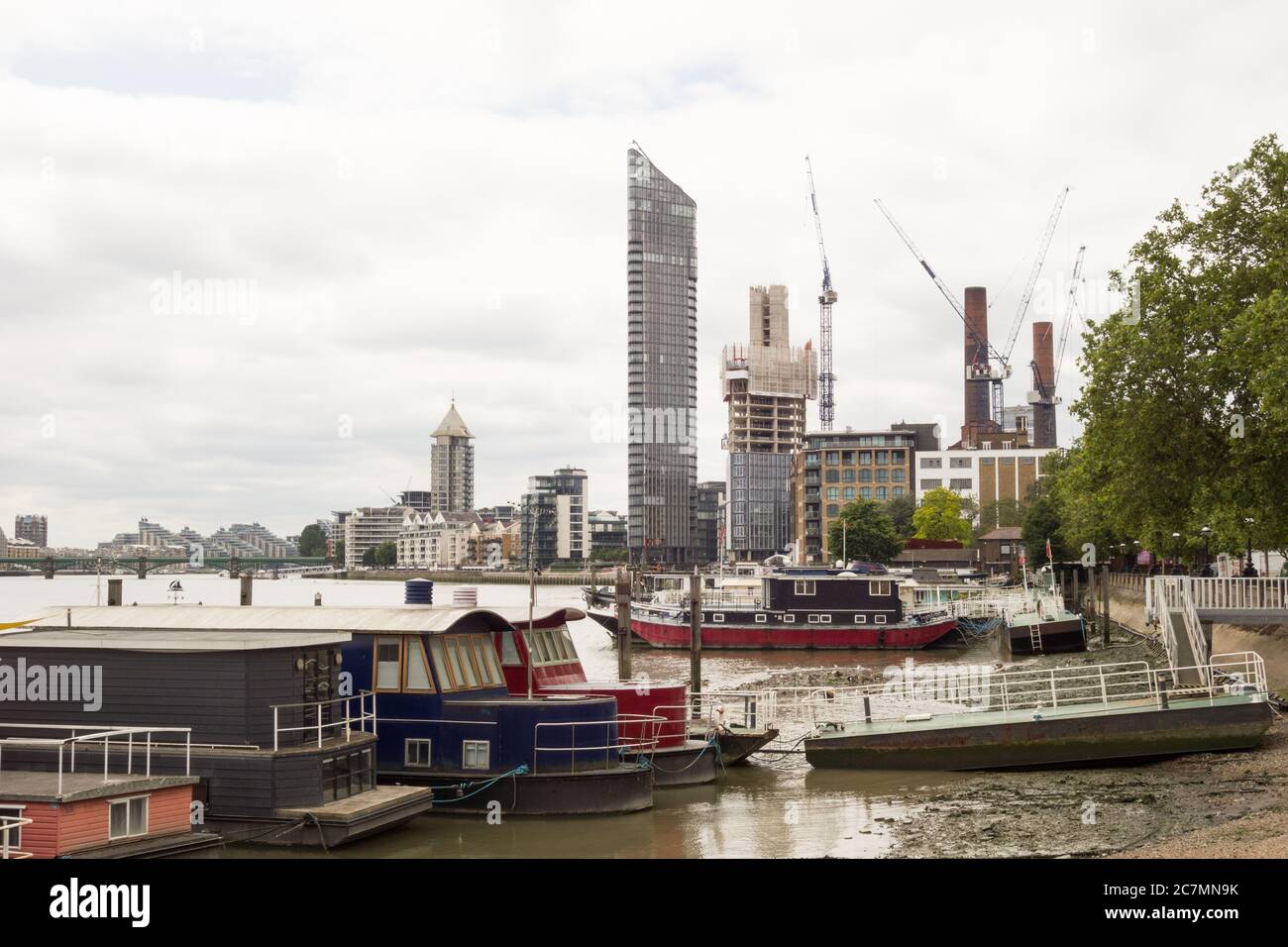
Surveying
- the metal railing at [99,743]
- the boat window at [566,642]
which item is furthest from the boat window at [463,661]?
the metal railing at [99,743]

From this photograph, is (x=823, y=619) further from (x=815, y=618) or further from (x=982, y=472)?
(x=982, y=472)

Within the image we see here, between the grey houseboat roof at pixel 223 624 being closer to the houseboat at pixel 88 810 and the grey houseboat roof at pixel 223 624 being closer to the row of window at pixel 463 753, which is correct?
the row of window at pixel 463 753

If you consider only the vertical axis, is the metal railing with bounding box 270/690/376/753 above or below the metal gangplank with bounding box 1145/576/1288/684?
below

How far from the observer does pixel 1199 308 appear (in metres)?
38.9

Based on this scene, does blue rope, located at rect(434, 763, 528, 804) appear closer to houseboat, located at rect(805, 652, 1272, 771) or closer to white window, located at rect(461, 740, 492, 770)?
white window, located at rect(461, 740, 492, 770)

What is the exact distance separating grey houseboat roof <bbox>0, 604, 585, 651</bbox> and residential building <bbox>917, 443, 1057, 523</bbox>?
144826mm

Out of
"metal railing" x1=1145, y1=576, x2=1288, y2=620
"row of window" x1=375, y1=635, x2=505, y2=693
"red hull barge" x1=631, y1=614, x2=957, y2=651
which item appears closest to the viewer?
"row of window" x1=375, y1=635, x2=505, y2=693

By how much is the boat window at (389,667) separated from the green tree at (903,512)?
131392 mm

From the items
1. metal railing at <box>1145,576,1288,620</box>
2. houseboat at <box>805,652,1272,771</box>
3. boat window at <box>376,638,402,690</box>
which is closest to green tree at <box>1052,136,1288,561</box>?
metal railing at <box>1145,576,1288,620</box>

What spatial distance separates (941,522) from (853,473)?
26472 mm

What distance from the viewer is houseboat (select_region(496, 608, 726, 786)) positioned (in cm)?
2978

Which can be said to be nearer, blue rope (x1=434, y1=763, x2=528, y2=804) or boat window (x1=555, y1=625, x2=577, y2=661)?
blue rope (x1=434, y1=763, x2=528, y2=804)
